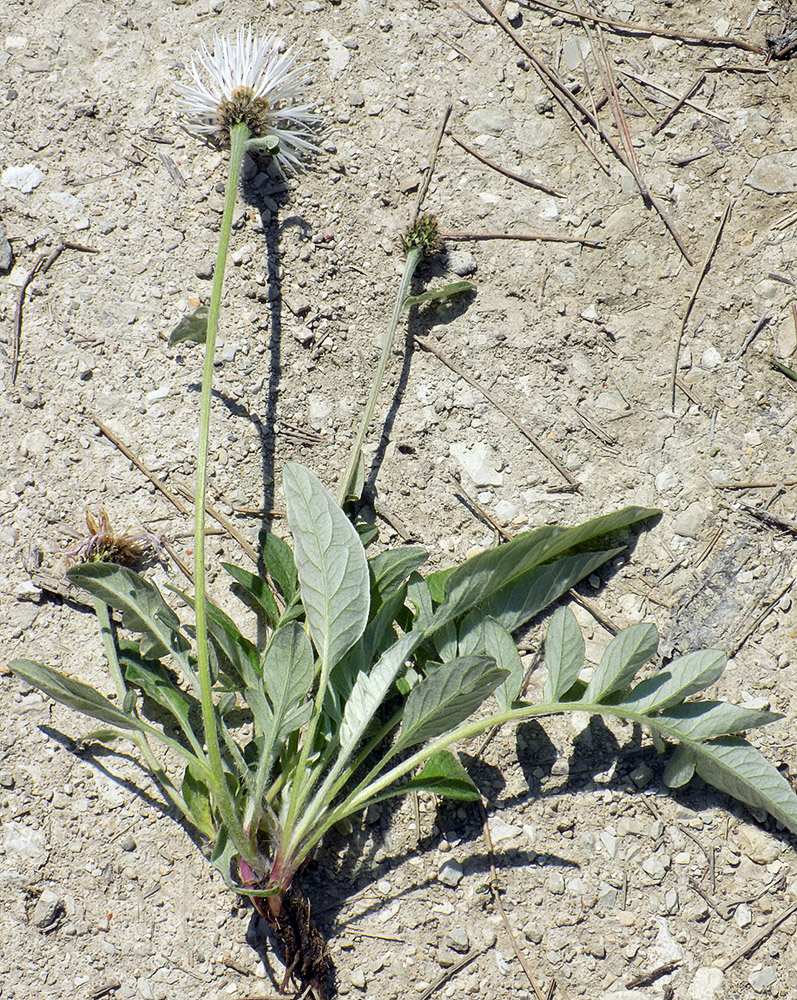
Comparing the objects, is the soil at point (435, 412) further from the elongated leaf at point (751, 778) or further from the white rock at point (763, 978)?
the elongated leaf at point (751, 778)

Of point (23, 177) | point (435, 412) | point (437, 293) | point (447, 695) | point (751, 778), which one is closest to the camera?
point (447, 695)

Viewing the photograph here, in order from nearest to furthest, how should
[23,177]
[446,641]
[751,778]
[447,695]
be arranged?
[447,695] → [751,778] → [446,641] → [23,177]

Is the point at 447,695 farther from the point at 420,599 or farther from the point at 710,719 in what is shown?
the point at 710,719

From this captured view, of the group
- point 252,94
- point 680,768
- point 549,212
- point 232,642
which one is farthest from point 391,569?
point 252,94

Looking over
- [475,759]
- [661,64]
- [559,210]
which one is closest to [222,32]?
[559,210]

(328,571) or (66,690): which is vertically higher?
(328,571)

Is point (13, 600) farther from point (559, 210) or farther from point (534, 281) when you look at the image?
point (559, 210)
